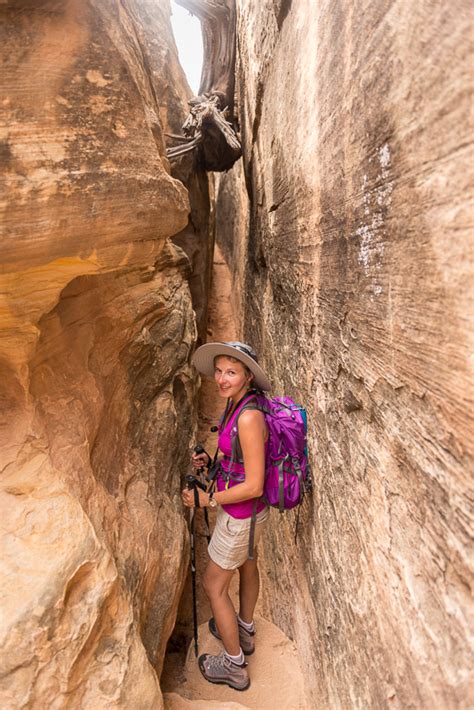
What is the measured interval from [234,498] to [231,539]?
0.44 m

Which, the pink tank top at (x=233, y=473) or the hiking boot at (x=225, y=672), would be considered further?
the hiking boot at (x=225, y=672)

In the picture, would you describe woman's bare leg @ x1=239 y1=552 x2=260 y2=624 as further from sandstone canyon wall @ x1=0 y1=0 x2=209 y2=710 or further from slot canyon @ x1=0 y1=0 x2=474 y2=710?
sandstone canyon wall @ x1=0 y1=0 x2=209 y2=710

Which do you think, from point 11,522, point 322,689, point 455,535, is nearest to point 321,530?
point 322,689

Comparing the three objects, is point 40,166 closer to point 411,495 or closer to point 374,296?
point 374,296

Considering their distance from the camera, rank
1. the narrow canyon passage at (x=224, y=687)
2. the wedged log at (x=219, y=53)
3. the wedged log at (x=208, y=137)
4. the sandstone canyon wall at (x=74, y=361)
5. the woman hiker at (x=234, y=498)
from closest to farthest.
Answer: the sandstone canyon wall at (x=74, y=361)
the woman hiker at (x=234, y=498)
the narrow canyon passage at (x=224, y=687)
the wedged log at (x=208, y=137)
the wedged log at (x=219, y=53)

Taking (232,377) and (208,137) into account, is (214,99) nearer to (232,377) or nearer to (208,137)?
(208,137)

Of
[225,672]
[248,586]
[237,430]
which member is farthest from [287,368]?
[225,672]

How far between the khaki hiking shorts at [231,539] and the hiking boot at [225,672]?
0.74 meters

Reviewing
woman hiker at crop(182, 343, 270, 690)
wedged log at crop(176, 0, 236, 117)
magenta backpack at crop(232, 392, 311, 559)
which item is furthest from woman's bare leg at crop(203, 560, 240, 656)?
wedged log at crop(176, 0, 236, 117)

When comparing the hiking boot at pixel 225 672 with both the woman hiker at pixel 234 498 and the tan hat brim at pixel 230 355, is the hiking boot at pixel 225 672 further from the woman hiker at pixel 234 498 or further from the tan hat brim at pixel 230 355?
the tan hat brim at pixel 230 355

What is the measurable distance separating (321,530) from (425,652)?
3.70 feet

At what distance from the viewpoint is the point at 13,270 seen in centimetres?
181

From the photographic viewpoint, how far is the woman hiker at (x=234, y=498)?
2.30 metres

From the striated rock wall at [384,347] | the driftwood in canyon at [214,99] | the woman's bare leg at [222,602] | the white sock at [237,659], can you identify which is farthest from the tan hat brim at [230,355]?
the driftwood in canyon at [214,99]
